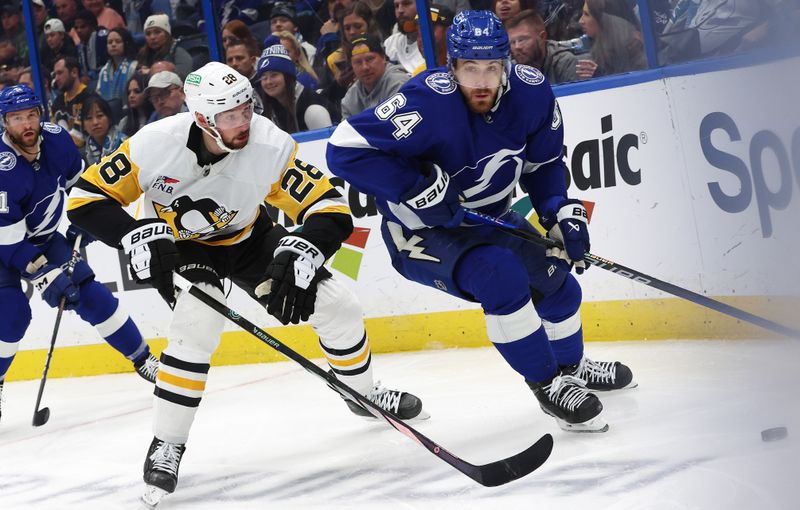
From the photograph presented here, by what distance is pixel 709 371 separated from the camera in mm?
3031

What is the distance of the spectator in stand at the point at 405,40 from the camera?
452 cm

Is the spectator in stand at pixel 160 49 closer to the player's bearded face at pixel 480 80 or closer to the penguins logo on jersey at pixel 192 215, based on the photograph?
the penguins logo on jersey at pixel 192 215

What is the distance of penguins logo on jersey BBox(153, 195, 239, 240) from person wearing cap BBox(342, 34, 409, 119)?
2.08m

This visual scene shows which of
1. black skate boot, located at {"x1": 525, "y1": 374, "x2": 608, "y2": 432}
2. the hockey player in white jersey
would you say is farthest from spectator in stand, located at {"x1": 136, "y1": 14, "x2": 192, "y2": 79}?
black skate boot, located at {"x1": 525, "y1": 374, "x2": 608, "y2": 432}

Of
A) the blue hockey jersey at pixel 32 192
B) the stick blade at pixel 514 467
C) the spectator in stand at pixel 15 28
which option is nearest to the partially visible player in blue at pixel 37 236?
the blue hockey jersey at pixel 32 192

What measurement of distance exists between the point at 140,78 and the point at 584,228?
12.1ft

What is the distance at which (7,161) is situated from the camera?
3.87 m

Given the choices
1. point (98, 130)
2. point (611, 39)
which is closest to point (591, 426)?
point (611, 39)

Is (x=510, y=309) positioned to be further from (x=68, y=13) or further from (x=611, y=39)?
(x=68, y=13)

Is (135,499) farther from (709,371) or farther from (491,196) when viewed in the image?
(709,371)

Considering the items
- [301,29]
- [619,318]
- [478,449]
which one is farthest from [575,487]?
[301,29]

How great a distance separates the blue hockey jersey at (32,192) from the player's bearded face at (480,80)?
222 cm

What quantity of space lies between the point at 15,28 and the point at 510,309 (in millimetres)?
4704

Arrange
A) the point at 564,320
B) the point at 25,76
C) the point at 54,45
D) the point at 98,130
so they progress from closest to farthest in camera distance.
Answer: the point at 564,320 → the point at 98,130 → the point at 54,45 → the point at 25,76
